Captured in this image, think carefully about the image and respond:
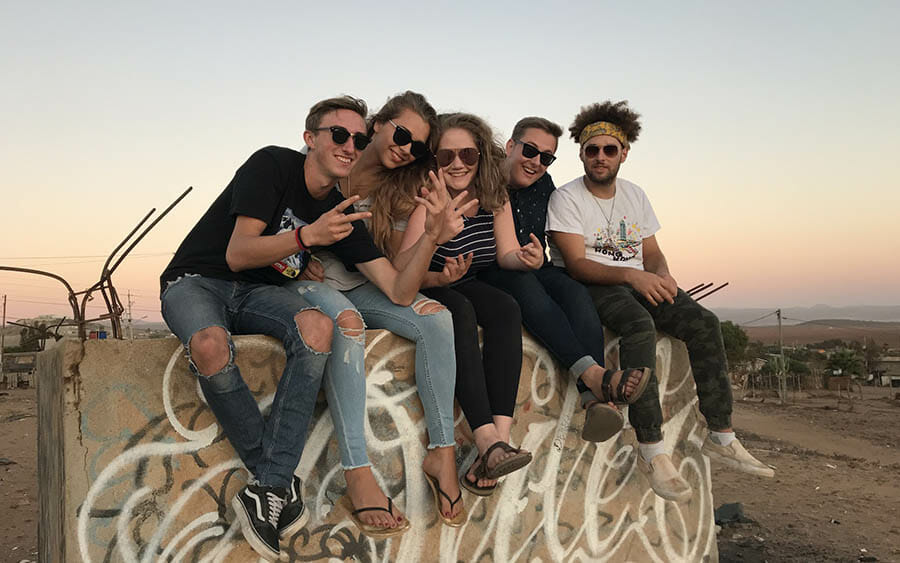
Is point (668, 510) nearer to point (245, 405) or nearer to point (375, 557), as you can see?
point (375, 557)

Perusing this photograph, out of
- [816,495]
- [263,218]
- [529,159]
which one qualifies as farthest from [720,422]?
[816,495]

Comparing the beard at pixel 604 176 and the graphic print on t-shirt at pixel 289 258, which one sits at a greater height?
the beard at pixel 604 176

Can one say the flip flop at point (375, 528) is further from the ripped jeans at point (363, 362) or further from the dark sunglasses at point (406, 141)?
the dark sunglasses at point (406, 141)

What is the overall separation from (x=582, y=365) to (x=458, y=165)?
132 centimetres

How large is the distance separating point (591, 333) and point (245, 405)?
1965 millimetres

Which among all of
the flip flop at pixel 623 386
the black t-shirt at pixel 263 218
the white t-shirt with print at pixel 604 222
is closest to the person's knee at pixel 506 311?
the flip flop at pixel 623 386

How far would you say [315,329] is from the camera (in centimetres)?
273

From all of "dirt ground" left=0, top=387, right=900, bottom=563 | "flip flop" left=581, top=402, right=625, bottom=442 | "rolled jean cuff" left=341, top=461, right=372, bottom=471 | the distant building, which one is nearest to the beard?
"flip flop" left=581, top=402, right=625, bottom=442

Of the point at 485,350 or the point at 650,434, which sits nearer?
the point at 485,350

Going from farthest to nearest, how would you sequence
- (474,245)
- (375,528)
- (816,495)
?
(816,495), (474,245), (375,528)

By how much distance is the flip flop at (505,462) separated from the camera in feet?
9.59

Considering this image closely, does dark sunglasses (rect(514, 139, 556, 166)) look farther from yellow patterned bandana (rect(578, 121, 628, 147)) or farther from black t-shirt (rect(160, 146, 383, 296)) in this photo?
black t-shirt (rect(160, 146, 383, 296))

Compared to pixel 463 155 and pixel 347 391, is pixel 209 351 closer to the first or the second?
pixel 347 391

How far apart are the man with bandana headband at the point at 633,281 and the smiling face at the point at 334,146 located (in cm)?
155
